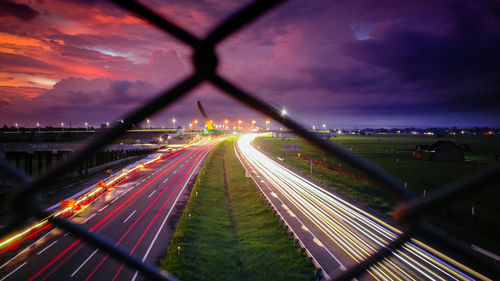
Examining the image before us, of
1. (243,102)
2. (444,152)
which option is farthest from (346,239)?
(444,152)

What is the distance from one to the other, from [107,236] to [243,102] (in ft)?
72.8

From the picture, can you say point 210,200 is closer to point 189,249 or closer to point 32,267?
point 189,249

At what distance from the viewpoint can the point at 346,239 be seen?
1620 centimetres

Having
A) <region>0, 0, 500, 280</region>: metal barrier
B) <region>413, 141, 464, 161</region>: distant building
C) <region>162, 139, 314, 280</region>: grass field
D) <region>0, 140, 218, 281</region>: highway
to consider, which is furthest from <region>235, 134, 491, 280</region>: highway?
<region>413, 141, 464, 161</region>: distant building

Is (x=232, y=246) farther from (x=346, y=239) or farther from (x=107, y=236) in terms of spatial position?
(x=107, y=236)

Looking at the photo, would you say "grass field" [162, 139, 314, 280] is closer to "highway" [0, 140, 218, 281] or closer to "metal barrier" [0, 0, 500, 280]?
"highway" [0, 140, 218, 281]

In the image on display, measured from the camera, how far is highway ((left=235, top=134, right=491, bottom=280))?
12352mm

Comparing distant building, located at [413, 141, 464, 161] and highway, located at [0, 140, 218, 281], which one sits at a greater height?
distant building, located at [413, 141, 464, 161]

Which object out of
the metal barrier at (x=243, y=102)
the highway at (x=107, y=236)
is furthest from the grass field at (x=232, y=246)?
the metal barrier at (x=243, y=102)

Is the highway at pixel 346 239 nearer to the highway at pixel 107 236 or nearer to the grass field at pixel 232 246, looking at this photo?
the grass field at pixel 232 246

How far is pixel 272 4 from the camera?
1080 mm

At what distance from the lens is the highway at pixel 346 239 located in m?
12.4

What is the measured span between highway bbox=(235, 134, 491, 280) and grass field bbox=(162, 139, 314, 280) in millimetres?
1210

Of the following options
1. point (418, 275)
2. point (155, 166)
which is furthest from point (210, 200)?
point (155, 166)
